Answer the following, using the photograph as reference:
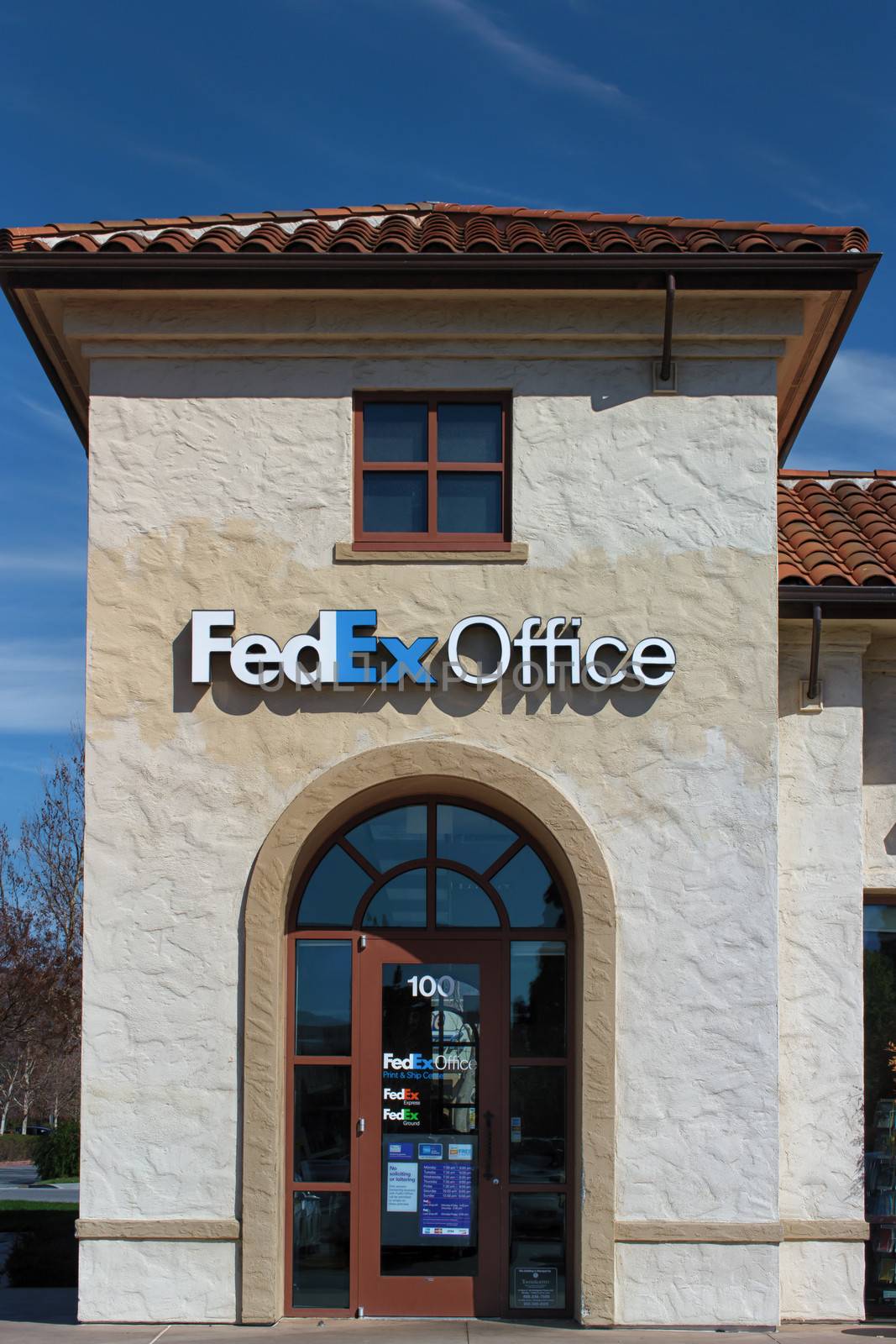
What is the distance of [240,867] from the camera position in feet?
34.3

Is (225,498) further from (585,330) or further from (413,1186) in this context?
(413,1186)

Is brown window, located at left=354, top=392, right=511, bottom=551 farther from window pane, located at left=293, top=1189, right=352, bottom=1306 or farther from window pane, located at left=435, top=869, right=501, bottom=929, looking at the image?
window pane, located at left=293, top=1189, right=352, bottom=1306

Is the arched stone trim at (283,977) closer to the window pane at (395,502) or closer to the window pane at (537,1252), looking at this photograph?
the window pane at (537,1252)

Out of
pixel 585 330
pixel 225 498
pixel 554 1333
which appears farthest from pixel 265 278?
pixel 554 1333

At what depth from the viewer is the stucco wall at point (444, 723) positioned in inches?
Answer: 401

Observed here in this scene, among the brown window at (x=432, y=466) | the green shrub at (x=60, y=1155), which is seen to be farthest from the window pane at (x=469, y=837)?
the green shrub at (x=60, y=1155)

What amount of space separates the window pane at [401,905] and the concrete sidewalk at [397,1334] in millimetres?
2829

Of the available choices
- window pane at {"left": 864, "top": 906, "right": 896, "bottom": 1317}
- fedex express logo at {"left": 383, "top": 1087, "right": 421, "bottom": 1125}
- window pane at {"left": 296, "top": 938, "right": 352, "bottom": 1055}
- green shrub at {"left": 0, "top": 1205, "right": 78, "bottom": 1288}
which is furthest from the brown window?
green shrub at {"left": 0, "top": 1205, "right": 78, "bottom": 1288}

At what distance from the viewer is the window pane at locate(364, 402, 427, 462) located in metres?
11.1

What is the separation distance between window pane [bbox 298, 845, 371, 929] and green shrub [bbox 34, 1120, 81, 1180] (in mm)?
26773

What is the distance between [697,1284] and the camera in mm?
10062

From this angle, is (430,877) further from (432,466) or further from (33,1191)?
(33,1191)

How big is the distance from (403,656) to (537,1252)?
453cm

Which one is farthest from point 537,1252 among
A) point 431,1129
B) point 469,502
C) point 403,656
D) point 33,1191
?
point 33,1191
